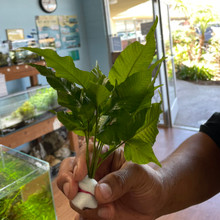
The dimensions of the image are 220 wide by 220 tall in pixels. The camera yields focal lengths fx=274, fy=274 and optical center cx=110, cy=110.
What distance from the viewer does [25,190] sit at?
124 cm

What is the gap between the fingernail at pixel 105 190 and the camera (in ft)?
2.36

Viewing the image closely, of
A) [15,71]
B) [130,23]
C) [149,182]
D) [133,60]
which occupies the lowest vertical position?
[149,182]

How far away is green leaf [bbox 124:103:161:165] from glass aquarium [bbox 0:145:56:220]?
0.68 meters

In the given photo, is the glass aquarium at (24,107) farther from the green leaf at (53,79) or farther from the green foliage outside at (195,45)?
the green foliage outside at (195,45)

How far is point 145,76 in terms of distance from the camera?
27.8 inches

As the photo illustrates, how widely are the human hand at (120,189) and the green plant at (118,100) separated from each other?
0.18ft

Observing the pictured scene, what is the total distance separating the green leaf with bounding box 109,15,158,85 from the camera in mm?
695

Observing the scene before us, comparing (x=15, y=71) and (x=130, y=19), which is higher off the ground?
(x=130, y=19)

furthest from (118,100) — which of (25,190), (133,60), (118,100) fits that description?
(25,190)

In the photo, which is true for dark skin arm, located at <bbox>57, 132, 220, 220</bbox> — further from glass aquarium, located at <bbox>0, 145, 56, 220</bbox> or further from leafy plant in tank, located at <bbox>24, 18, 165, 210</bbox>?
glass aquarium, located at <bbox>0, 145, 56, 220</bbox>

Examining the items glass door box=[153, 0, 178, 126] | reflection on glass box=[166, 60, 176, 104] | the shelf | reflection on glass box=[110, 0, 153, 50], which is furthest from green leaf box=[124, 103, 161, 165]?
reflection on glass box=[166, 60, 176, 104]

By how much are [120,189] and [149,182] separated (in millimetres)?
129

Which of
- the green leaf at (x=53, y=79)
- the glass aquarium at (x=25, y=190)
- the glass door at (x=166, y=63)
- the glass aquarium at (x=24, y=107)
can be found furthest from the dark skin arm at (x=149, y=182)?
the glass door at (x=166, y=63)

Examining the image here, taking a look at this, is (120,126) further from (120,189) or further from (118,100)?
(120,189)
